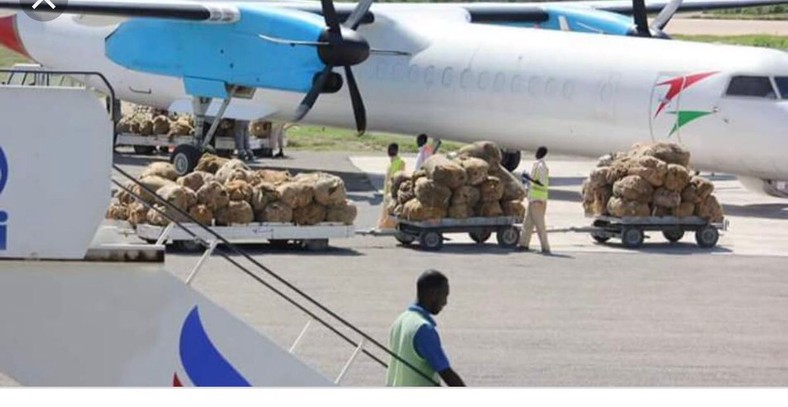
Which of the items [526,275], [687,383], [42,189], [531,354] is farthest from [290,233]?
[42,189]

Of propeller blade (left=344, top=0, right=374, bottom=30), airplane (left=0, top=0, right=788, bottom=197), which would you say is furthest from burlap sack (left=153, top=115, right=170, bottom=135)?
propeller blade (left=344, top=0, right=374, bottom=30)

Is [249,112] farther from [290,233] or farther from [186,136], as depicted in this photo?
[290,233]

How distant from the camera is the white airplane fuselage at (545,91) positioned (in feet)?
78.3

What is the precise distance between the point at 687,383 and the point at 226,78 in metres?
15.1

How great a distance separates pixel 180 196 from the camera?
748 inches

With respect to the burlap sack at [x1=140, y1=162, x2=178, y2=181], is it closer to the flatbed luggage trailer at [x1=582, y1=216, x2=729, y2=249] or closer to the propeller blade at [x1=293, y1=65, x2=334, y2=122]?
the flatbed luggage trailer at [x1=582, y1=216, x2=729, y2=249]

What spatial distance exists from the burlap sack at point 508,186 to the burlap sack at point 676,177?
5.75ft

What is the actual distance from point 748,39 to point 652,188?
38.7 metres

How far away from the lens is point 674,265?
19328 mm

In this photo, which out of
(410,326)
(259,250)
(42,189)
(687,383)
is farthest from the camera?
(259,250)

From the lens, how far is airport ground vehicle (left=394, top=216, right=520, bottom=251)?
791 inches

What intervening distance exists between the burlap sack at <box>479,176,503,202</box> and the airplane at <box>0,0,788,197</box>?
180 inches

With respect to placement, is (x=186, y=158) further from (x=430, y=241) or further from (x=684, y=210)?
(x=684, y=210)

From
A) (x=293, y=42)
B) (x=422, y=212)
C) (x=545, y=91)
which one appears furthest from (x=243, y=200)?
(x=545, y=91)
